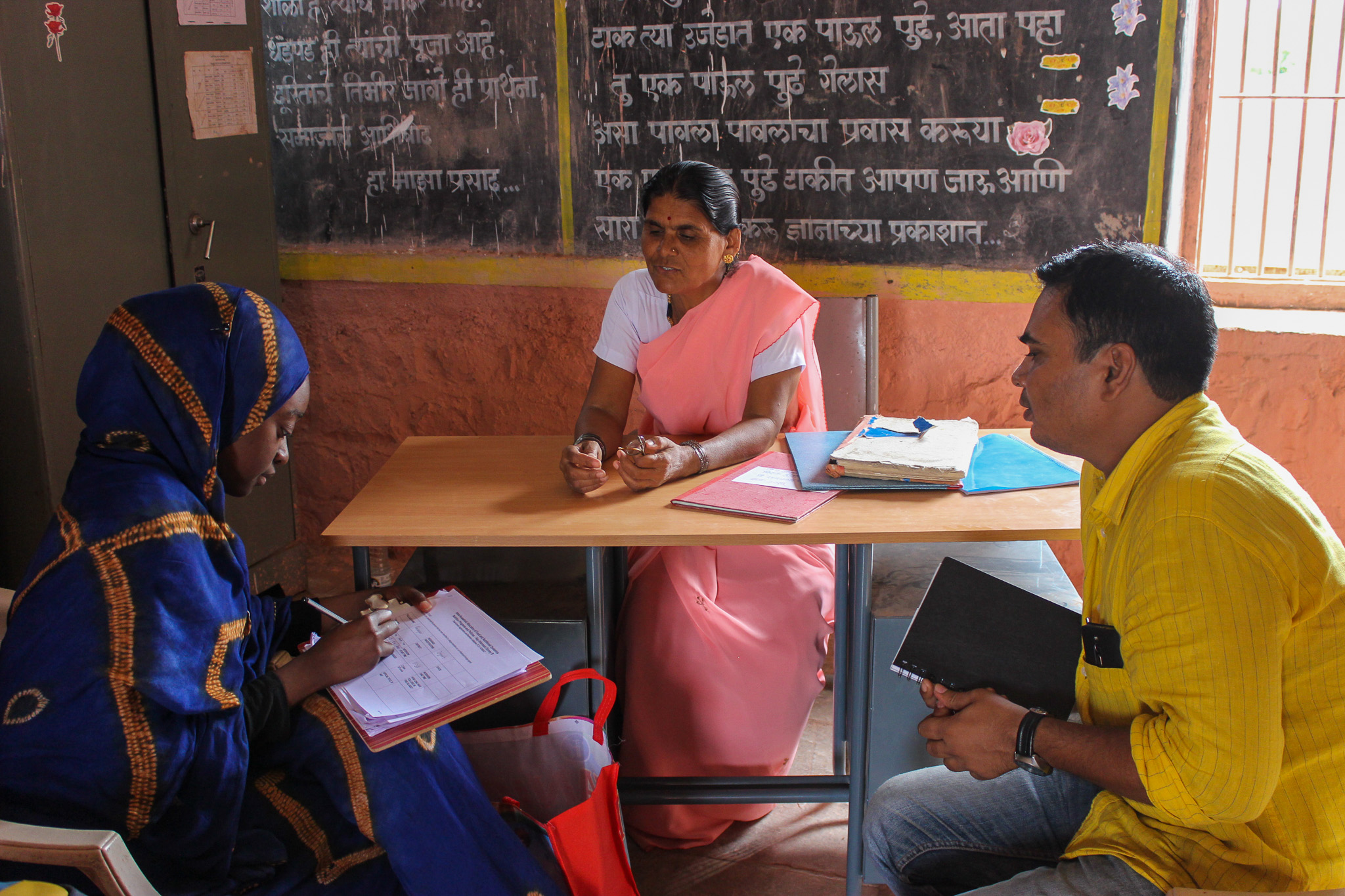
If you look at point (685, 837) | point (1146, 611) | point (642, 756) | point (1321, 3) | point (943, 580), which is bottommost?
point (685, 837)

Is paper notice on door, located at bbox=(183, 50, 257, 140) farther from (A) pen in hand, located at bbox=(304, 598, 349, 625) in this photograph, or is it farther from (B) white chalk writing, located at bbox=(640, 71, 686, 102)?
(A) pen in hand, located at bbox=(304, 598, 349, 625)

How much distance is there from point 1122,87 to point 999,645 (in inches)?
83.3

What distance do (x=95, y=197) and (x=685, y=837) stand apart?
2342mm

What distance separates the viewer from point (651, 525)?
1.97 m

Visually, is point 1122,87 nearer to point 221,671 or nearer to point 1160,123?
point 1160,123

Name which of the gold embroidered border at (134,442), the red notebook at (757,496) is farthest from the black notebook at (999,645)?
the gold embroidered border at (134,442)

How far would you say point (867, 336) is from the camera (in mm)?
3045

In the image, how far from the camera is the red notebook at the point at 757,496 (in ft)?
6.56

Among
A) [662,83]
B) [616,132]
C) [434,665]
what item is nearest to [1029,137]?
[662,83]

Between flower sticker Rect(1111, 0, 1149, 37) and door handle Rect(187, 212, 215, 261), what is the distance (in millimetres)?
2808

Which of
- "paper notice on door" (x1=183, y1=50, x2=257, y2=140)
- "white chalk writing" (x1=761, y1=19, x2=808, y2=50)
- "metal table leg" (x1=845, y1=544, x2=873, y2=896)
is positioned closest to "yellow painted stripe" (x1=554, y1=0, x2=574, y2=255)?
"white chalk writing" (x1=761, y1=19, x2=808, y2=50)

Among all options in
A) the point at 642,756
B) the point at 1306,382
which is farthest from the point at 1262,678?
the point at 1306,382

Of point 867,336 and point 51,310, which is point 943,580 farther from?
point 51,310

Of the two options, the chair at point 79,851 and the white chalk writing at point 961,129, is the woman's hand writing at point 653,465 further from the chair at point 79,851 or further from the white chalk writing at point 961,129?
the white chalk writing at point 961,129
